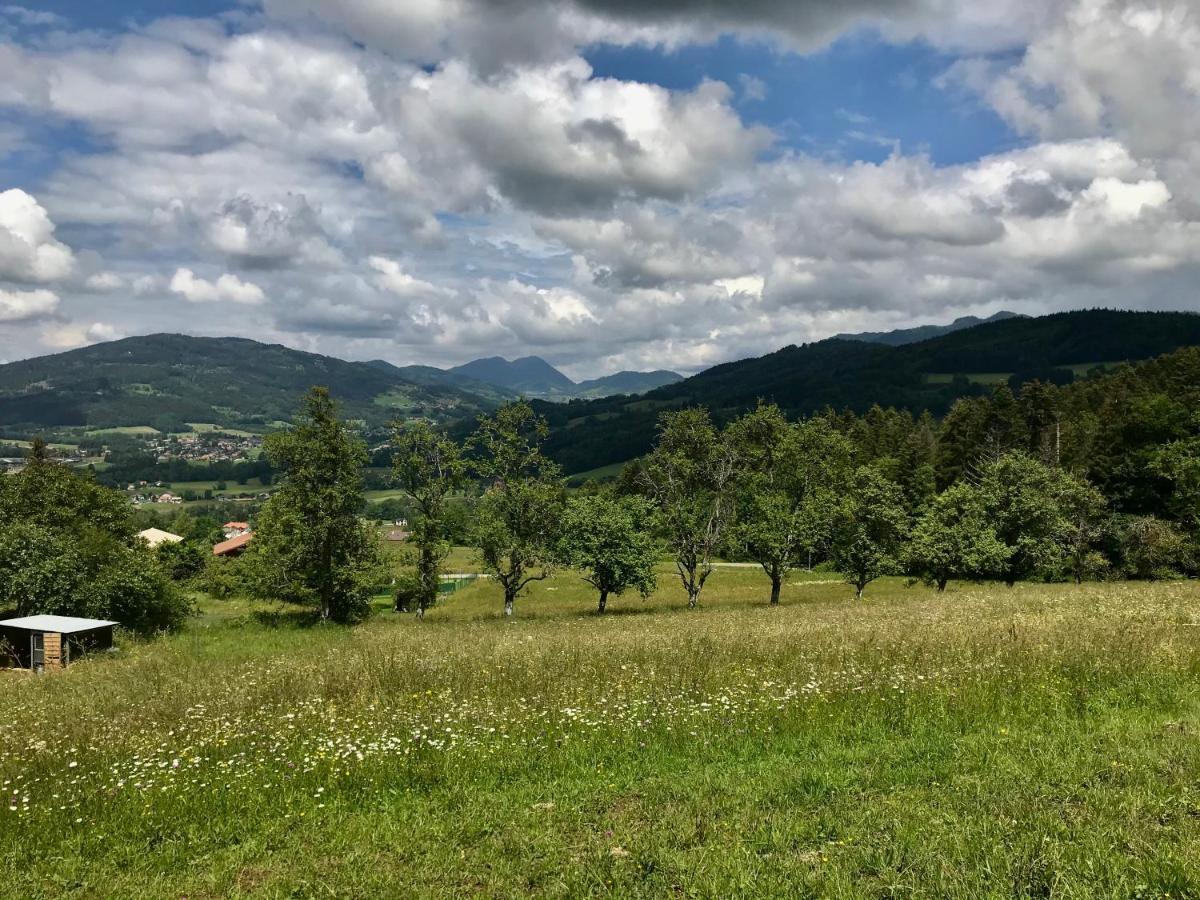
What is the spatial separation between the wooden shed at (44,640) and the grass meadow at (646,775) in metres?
14.9

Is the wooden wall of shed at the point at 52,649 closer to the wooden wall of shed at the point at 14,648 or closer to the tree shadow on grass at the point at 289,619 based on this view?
the wooden wall of shed at the point at 14,648

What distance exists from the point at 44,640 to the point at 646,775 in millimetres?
28168

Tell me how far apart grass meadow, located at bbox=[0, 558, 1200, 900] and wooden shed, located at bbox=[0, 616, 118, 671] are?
14939 millimetres

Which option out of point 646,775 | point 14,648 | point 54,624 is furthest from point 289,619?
point 646,775

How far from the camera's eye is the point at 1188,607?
53.3 ft

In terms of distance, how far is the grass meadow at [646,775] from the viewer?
18.6 feet

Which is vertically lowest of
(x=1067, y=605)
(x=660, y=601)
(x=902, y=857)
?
(x=660, y=601)

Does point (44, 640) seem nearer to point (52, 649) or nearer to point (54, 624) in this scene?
point (52, 649)

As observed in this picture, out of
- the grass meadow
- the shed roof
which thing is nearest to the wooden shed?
the shed roof

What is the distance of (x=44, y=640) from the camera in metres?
25.4

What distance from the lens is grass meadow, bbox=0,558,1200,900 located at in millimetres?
5668

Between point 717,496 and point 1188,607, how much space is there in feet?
95.3

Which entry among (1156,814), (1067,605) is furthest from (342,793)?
(1067,605)

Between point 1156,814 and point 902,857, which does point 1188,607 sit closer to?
point 1156,814
